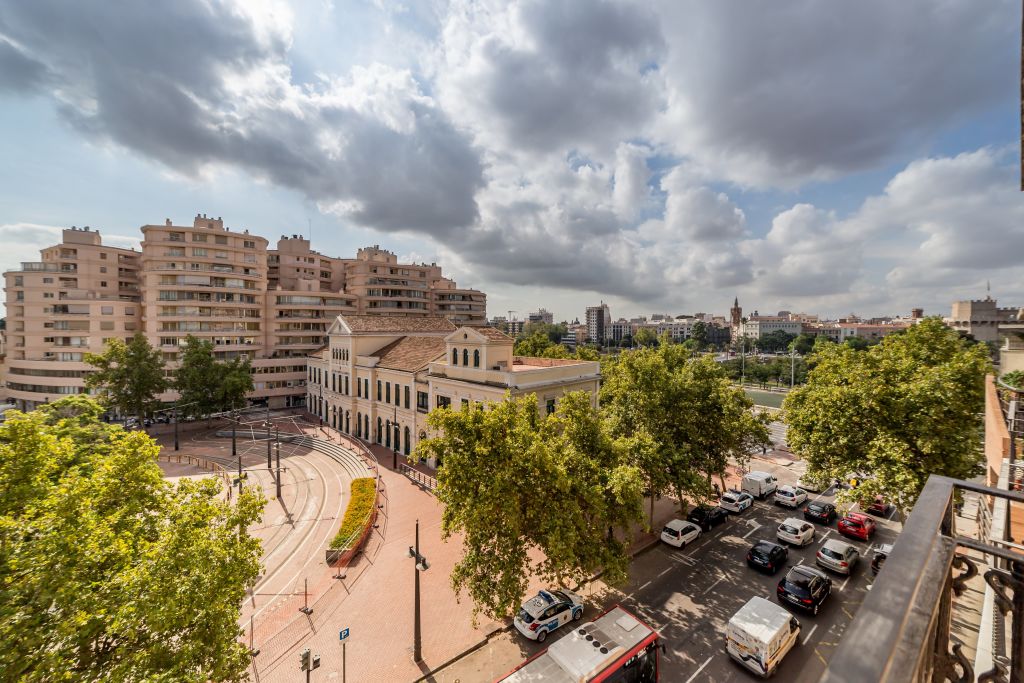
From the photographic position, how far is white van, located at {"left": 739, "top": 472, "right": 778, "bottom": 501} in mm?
28781

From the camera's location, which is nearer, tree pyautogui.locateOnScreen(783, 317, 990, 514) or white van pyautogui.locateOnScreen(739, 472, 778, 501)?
tree pyautogui.locateOnScreen(783, 317, 990, 514)

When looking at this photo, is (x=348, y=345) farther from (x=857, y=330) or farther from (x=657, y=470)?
(x=857, y=330)

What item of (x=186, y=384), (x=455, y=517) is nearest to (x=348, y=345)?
(x=186, y=384)

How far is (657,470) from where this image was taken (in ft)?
65.0

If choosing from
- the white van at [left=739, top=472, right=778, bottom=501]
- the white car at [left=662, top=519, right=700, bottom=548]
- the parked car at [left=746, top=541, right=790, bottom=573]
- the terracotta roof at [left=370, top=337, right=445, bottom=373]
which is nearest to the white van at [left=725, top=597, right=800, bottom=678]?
the parked car at [left=746, top=541, right=790, bottom=573]

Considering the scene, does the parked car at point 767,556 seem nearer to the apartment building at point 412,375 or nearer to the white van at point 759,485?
the white van at point 759,485

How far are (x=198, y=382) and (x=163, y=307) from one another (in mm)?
14048

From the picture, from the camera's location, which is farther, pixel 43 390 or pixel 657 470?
pixel 43 390

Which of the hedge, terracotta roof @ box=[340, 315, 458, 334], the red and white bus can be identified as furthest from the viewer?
terracotta roof @ box=[340, 315, 458, 334]

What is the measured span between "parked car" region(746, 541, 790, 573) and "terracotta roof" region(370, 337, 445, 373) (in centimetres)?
2471

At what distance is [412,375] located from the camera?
36.5 m

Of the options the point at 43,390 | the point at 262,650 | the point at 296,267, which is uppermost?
the point at 296,267

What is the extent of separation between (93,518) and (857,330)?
201 meters

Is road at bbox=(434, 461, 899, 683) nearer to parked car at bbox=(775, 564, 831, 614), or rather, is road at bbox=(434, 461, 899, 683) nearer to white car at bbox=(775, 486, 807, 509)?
parked car at bbox=(775, 564, 831, 614)
